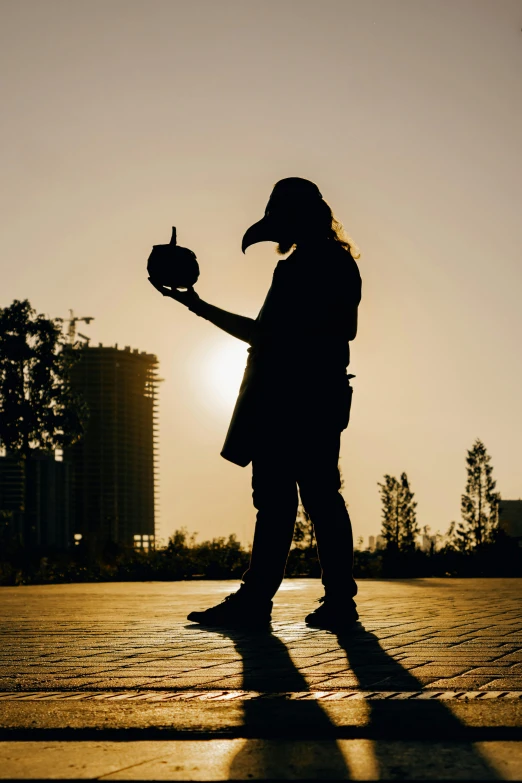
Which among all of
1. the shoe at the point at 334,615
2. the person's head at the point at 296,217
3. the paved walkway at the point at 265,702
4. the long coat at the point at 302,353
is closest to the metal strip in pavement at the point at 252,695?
the paved walkway at the point at 265,702

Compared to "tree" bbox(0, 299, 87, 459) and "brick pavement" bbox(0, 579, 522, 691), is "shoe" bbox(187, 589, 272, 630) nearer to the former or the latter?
"brick pavement" bbox(0, 579, 522, 691)

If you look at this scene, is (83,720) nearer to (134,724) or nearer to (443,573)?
(134,724)

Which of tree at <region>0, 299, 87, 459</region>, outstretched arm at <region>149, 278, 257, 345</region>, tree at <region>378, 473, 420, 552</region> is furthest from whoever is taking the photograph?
tree at <region>378, 473, 420, 552</region>

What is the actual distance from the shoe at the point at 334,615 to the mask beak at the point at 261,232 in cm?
183

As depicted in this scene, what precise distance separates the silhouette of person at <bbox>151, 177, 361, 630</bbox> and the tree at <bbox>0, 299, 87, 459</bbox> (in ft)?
93.1

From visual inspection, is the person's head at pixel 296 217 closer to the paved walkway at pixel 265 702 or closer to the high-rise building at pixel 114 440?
the paved walkway at pixel 265 702

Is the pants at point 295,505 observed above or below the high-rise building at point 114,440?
below

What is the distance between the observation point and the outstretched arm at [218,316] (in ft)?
17.7

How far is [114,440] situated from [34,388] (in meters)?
89.7

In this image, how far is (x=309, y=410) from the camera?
5242 millimetres

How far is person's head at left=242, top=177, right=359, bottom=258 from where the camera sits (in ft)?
17.9

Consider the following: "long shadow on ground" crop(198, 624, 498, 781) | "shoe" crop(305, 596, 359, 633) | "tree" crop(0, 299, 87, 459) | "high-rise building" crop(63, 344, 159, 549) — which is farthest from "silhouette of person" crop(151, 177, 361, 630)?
"high-rise building" crop(63, 344, 159, 549)

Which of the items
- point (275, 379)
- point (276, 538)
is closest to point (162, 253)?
point (275, 379)

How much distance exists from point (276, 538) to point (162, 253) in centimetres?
151
